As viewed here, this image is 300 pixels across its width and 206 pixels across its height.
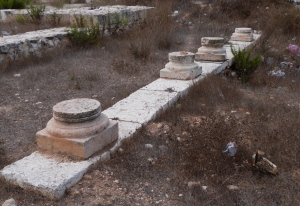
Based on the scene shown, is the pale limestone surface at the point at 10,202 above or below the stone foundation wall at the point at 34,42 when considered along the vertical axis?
below

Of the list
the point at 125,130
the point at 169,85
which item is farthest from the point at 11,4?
the point at 125,130

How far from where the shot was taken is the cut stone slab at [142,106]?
154 inches

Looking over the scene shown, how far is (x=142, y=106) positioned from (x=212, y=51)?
286 centimetres

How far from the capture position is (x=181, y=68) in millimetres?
5383

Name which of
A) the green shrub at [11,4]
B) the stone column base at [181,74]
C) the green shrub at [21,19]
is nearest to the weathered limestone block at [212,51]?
the stone column base at [181,74]

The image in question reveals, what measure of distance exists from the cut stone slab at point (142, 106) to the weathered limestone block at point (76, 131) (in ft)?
2.58

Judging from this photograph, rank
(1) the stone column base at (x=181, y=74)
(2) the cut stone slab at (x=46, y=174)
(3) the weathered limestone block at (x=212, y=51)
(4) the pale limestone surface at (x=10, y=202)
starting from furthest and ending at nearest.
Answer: (3) the weathered limestone block at (x=212, y=51), (1) the stone column base at (x=181, y=74), (2) the cut stone slab at (x=46, y=174), (4) the pale limestone surface at (x=10, y=202)

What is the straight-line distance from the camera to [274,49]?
8055mm

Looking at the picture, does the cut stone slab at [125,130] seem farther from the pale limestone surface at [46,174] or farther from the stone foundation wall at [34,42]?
the stone foundation wall at [34,42]

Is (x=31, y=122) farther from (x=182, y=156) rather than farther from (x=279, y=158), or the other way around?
(x=279, y=158)

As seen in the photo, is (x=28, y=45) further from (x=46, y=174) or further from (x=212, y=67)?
(x=46, y=174)

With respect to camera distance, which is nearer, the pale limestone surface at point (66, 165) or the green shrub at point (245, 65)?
the pale limestone surface at point (66, 165)

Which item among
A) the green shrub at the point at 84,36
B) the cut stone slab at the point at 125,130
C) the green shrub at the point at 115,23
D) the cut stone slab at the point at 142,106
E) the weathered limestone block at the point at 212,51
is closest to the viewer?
the cut stone slab at the point at 125,130

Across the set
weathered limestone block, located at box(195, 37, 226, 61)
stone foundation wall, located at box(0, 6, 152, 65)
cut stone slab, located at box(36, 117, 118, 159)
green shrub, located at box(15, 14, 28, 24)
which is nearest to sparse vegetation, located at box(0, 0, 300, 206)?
cut stone slab, located at box(36, 117, 118, 159)
